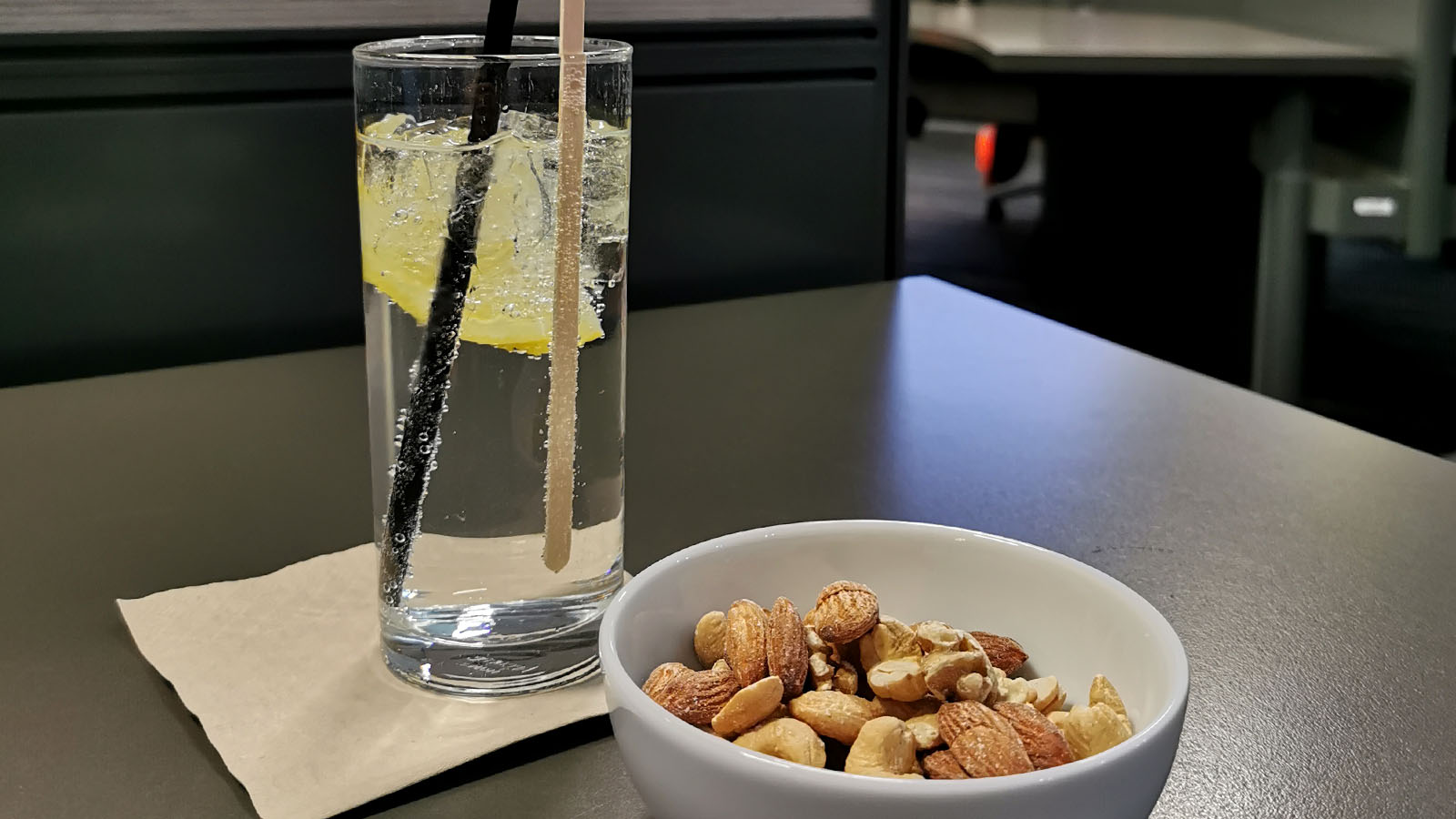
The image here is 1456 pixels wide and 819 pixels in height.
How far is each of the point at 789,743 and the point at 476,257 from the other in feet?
0.56

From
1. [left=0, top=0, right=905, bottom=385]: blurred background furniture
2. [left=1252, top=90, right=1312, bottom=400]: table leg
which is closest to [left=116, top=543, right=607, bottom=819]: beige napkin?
[left=0, top=0, right=905, bottom=385]: blurred background furniture

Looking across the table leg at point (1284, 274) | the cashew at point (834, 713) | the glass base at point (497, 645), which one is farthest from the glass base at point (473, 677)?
the table leg at point (1284, 274)

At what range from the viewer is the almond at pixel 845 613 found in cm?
40

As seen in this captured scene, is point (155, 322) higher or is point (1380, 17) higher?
point (1380, 17)

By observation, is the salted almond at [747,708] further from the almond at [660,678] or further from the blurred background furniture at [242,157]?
the blurred background furniture at [242,157]

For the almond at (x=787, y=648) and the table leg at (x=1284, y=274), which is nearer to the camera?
the almond at (x=787, y=648)

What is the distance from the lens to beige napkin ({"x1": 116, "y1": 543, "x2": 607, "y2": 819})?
1.36 feet

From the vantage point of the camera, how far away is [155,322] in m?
0.94

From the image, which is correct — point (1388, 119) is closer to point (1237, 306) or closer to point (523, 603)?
point (1237, 306)

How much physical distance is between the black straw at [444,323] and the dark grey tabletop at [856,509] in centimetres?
8

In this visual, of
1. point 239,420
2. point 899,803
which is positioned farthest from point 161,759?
point 239,420

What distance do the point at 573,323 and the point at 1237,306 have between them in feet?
9.02

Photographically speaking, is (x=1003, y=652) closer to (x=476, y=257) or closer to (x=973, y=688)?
(x=973, y=688)

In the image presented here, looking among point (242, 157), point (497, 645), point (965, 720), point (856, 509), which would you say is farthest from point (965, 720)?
point (242, 157)
